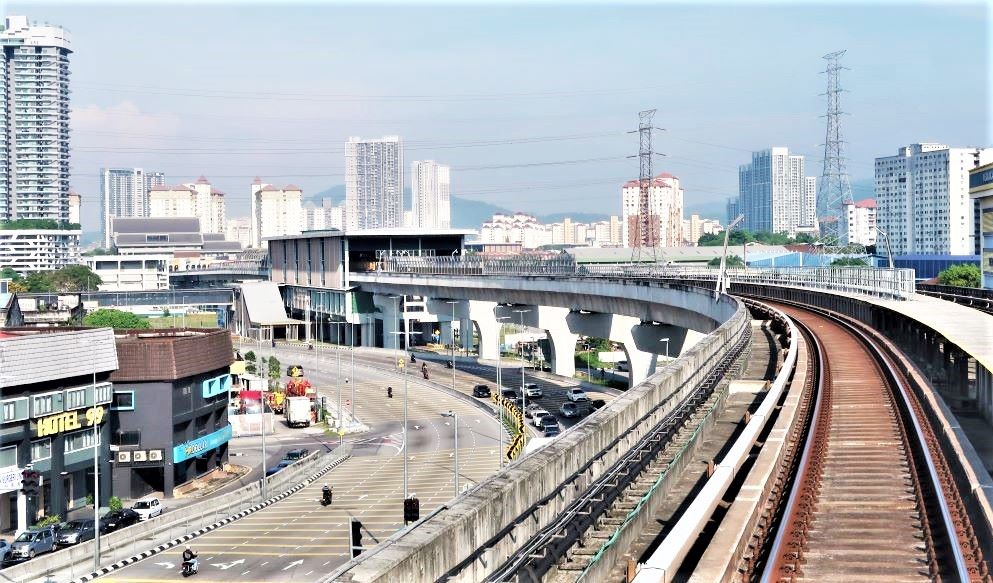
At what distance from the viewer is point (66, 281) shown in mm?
170500

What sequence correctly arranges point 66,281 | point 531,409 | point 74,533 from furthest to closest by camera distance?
point 66,281 < point 531,409 < point 74,533

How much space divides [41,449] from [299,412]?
26.8m

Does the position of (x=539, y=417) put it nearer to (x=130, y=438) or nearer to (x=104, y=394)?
(x=130, y=438)

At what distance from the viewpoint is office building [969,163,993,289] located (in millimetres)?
84400

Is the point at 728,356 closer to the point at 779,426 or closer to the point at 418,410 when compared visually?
the point at 779,426

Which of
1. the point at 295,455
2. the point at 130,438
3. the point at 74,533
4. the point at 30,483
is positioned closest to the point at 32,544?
the point at 74,533

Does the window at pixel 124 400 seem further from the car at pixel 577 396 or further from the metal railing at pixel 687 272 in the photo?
the metal railing at pixel 687 272

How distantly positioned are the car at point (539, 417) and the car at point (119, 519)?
25.1 meters

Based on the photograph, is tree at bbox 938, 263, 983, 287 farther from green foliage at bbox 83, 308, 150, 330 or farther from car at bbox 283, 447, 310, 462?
green foliage at bbox 83, 308, 150, 330

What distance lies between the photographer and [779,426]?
65.0 ft

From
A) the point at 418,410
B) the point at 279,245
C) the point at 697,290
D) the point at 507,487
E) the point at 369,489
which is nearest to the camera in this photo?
the point at 507,487

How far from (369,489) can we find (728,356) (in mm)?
22439

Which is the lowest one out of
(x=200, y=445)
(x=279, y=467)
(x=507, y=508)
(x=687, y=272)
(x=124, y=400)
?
(x=279, y=467)

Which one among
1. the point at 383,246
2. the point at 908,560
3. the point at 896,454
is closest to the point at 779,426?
the point at 896,454
